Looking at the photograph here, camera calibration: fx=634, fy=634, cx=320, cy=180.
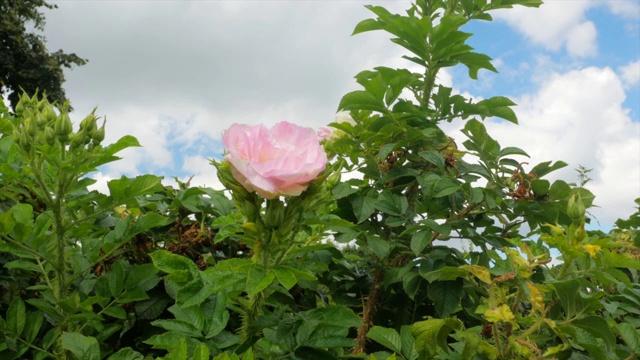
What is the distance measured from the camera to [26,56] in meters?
20.1

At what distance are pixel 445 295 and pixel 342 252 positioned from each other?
337mm

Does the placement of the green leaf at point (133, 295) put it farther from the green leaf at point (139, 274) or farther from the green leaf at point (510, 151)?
the green leaf at point (510, 151)

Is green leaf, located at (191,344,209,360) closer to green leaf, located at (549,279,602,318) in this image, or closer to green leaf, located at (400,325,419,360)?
green leaf, located at (400,325,419,360)

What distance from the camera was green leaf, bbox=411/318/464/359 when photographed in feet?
4.28

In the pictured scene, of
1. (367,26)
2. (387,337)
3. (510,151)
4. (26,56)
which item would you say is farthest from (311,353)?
(26,56)

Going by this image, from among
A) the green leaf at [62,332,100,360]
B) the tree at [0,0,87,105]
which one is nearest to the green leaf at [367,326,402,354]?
the green leaf at [62,332,100,360]

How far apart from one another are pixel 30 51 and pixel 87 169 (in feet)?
69.2

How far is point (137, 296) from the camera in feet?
5.01

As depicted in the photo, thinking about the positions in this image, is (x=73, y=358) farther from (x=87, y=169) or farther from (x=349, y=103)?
(x=349, y=103)

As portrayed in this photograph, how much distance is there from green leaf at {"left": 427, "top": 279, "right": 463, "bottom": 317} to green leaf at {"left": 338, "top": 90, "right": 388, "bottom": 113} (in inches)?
20.7

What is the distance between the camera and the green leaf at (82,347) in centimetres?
135

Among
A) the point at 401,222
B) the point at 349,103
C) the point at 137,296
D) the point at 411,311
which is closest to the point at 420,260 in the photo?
the point at 401,222

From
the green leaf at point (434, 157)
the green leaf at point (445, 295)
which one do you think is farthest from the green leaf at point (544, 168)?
the green leaf at point (445, 295)

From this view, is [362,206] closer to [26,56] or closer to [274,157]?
[274,157]
